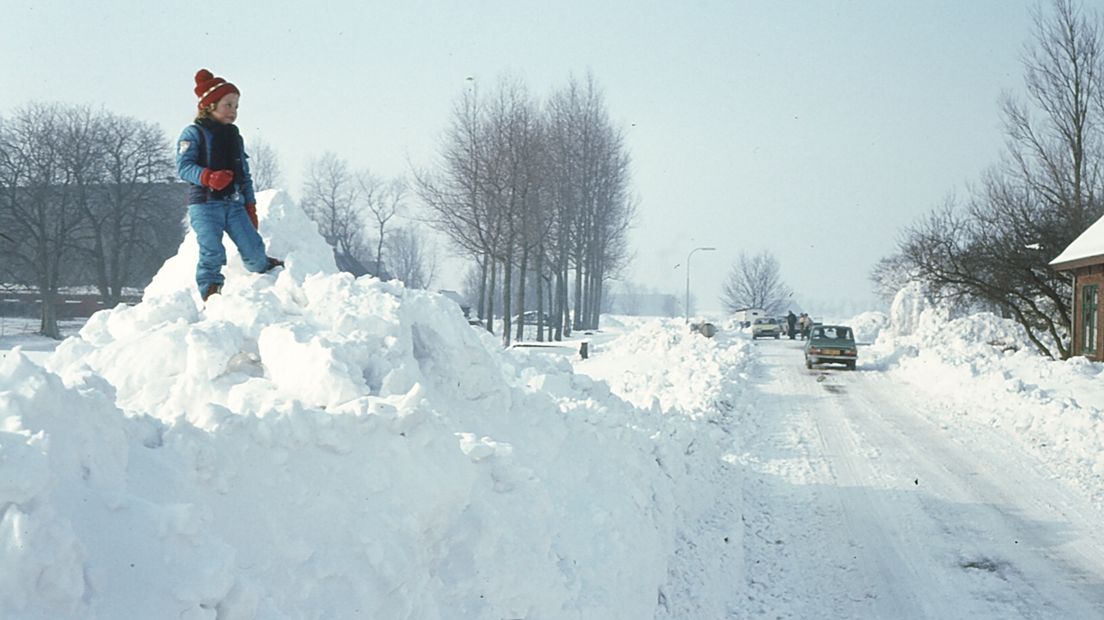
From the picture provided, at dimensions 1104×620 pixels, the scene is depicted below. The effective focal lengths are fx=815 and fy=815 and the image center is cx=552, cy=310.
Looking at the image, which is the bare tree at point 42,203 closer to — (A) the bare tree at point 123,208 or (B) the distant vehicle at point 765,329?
(A) the bare tree at point 123,208

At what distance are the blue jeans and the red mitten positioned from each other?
222 mm

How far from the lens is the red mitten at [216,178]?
5.69m

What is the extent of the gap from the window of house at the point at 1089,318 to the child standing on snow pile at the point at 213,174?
2917 centimetres

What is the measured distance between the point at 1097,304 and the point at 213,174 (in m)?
29.4

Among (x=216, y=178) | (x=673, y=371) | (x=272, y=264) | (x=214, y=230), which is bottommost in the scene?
(x=673, y=371)

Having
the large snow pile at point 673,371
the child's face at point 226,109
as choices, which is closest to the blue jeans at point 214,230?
the child's face at point 226,109

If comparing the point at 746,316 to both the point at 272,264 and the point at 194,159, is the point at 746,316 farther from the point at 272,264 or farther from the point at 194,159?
the point at 194,159

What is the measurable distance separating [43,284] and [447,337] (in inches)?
968

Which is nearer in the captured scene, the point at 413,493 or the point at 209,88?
the point at 413,493

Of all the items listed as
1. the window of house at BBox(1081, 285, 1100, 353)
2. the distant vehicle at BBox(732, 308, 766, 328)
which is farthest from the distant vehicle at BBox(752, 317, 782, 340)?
the window of house at BBox(1081, 285, 1100, 353)

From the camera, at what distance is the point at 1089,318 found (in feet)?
90.9

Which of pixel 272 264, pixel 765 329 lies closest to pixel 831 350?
pixel 272 264

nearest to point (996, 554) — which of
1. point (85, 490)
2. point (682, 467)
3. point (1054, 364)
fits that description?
point (682, 467)

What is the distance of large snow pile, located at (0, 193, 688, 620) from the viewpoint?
2.53 metres
